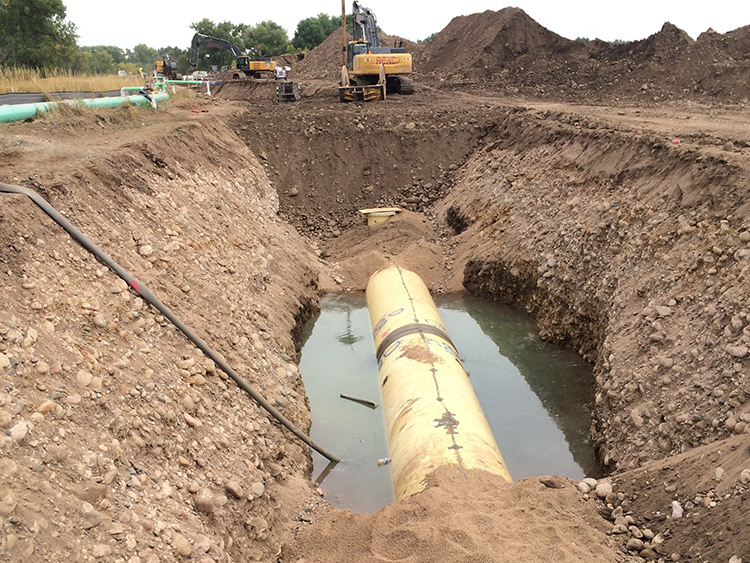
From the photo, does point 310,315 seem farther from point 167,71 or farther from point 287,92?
point 167,71

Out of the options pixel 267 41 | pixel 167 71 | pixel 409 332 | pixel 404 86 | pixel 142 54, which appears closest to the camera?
pixel 409 332

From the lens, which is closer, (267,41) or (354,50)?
(354,50)

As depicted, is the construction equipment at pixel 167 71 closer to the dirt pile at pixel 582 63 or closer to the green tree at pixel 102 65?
the green tree at pixel 102 65

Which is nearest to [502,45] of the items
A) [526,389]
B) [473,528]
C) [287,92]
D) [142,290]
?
[287,92]

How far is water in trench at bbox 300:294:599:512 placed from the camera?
819 cm

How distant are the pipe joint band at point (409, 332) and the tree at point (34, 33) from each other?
1402 inches

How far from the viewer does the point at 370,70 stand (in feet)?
77.9

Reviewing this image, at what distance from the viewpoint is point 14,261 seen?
6.41 metres

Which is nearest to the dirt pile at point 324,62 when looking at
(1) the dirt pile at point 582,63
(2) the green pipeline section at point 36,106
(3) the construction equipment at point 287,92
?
(1) the dirt pile at point 582,63

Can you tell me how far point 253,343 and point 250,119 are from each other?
12118 millimetres

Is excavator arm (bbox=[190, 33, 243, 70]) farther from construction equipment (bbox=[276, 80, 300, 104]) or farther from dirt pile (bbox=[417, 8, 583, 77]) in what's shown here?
construction equipment (bbox=[276, 80, 300, 104])

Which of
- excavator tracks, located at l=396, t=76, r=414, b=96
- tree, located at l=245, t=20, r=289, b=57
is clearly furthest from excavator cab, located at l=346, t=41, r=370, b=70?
tree, located at l=245, t=20, r=289, b=57

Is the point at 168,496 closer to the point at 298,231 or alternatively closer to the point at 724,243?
the point at 724,243

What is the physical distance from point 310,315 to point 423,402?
5799 mm
